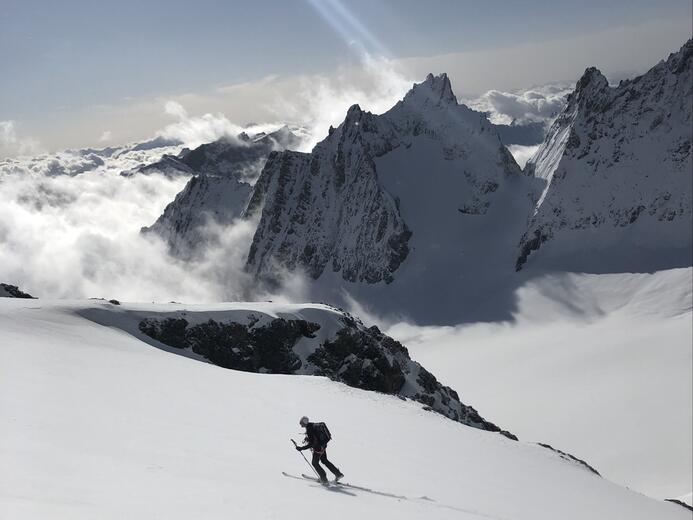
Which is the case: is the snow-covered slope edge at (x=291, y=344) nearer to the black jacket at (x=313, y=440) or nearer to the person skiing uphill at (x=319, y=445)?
the person skiing uphill at (x=319, y=445)

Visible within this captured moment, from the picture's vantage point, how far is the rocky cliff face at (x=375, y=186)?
17662 cm

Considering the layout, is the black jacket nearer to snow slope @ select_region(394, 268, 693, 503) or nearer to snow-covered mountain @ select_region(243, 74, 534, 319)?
snow slope @ select_region(394, 268, 693, 503)

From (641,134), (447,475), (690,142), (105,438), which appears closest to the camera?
(105,438)

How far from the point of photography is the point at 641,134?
145250 millimetres

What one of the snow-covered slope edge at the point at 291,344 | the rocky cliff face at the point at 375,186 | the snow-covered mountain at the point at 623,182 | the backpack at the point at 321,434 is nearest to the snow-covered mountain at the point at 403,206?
the rocky cliff face at the point at 375,186

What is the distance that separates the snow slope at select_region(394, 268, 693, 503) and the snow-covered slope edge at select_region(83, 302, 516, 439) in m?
22.7

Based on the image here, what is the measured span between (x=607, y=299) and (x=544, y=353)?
117ft

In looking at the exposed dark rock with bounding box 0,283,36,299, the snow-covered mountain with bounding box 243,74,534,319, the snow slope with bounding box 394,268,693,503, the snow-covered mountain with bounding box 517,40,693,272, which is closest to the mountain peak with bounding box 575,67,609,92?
the snow-covered mountain with bounding box 517,40,693,272

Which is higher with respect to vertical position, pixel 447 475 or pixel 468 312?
pixel 468 312

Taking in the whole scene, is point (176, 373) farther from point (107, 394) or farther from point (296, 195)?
point (296, 195)

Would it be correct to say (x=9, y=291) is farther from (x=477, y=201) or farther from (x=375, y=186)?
(x=477, y=201)

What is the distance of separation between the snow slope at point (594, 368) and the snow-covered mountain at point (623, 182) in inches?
433

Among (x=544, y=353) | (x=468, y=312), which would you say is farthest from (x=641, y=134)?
(x=544, y=353)

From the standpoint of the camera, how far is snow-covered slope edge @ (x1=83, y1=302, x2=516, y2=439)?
43.8 metres
